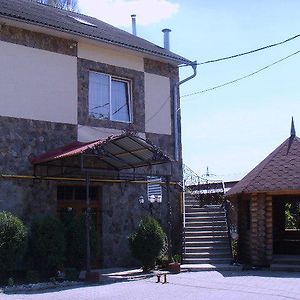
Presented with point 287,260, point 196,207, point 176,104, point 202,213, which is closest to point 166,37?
point 176,104

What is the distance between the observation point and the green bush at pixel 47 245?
13.6 m

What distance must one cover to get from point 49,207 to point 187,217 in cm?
555

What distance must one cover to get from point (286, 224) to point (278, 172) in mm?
5324

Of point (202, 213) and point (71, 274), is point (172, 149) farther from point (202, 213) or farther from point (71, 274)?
point (71, 274)

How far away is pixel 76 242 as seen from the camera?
1441 cm

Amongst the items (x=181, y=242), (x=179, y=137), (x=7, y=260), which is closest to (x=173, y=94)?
(x=179, y=137)

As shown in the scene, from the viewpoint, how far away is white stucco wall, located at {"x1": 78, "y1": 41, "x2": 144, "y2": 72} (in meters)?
16.7

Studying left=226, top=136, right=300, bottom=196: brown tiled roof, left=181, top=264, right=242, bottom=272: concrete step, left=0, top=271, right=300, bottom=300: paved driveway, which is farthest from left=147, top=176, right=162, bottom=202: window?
left=0, top=271, right=300, bottom=300: paved driveway

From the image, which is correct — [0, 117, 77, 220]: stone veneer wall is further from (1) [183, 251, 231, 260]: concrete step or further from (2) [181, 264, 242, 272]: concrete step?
(1) [183, 251, 231, 260]: concrete step

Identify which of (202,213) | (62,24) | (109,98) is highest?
(62,24)

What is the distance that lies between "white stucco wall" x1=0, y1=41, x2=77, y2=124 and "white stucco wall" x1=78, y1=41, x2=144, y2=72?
54 centimetres

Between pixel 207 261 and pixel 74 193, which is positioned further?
pixel 207 261

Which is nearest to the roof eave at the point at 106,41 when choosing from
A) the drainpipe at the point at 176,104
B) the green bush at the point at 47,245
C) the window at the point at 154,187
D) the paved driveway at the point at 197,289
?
the drainpipe at the point at 176,104

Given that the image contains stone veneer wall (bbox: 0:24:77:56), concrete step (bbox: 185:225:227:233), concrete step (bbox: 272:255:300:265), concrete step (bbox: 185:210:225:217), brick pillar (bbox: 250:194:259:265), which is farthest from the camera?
concrete step (bbox: 185:210:225:217)
